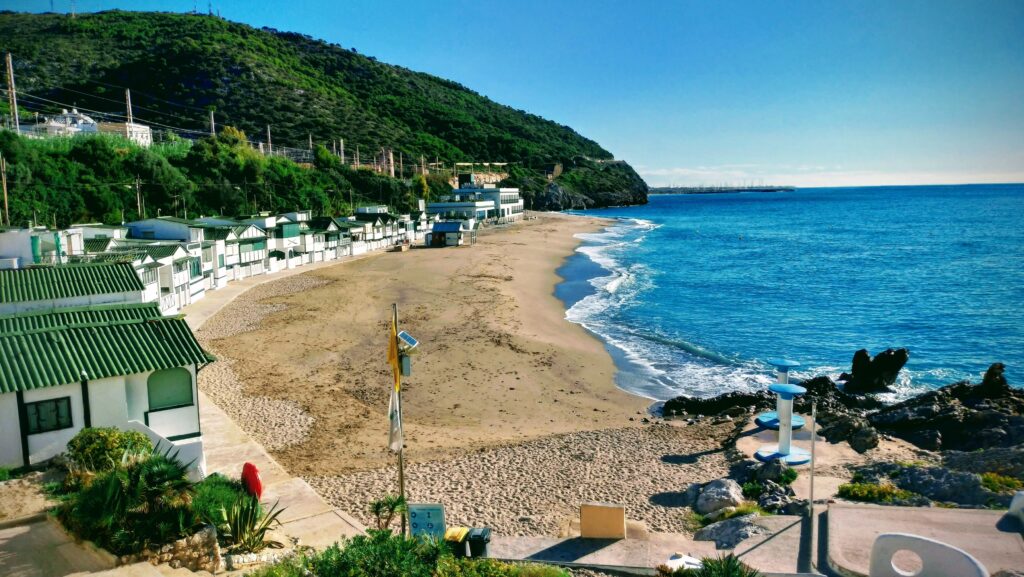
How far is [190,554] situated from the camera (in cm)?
1045

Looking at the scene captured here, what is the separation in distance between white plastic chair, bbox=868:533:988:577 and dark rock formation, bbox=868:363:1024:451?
12.7m

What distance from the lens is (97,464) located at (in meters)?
12.8

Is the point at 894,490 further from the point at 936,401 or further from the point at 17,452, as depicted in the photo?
the point at 17,452

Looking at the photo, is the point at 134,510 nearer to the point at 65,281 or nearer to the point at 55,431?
the point at 55,431

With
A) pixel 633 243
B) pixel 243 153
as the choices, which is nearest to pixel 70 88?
pixel 243 153

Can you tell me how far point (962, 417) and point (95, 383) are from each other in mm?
24329

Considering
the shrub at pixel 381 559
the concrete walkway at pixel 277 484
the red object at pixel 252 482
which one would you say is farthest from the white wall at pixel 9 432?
the shrub at pixel 381 559

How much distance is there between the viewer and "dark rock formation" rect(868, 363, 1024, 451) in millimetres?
19328

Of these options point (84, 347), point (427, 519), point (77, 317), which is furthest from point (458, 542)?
point (77, 317)

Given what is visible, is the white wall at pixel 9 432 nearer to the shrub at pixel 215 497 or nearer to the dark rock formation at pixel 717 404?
the shrub at pixel 215 497

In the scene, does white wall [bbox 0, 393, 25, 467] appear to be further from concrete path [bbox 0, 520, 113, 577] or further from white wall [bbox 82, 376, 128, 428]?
concrete path [bbox 0, 520, 113, 577]

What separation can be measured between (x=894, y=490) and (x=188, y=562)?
14317mm

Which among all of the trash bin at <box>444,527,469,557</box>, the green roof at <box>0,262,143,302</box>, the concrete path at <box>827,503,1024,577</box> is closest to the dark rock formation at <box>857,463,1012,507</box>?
the concrete path at <box>827,503,1024,577</box>

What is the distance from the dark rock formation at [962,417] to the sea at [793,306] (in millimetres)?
2754
